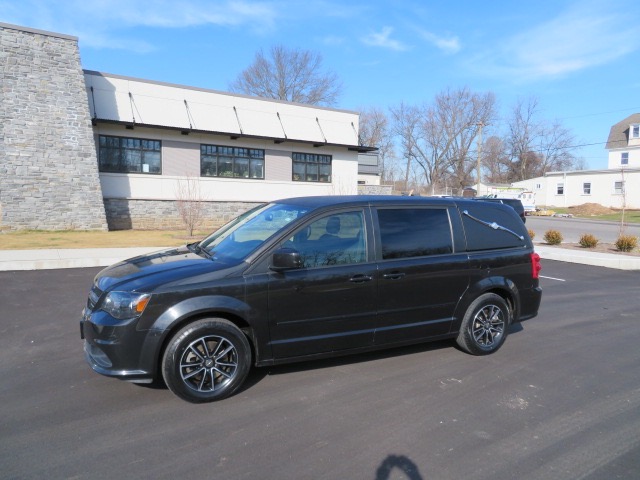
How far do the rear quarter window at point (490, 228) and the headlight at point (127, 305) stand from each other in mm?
3440

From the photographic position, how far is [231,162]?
2488cm

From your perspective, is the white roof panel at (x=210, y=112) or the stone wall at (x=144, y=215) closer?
the white roof panel at (x=210, y=112)

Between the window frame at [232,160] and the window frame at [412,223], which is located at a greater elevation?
the window frame at [232,160]

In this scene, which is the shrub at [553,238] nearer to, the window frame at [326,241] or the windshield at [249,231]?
the window frame at [326,241]

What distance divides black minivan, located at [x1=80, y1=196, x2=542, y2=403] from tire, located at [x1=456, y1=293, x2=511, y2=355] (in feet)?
0.05

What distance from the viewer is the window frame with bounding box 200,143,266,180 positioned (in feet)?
78.8

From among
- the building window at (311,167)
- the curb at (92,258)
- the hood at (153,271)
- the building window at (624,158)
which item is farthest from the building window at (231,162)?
the building window at (624,158)

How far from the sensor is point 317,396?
400 centimetres

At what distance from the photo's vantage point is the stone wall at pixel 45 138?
57.0 ft

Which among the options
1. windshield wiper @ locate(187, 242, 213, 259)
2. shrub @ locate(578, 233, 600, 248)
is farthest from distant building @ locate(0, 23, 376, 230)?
windshield wiper @ locate(187, 242, 213, 259)

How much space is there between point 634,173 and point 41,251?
4859 cm

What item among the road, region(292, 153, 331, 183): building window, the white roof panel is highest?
the white roof panel

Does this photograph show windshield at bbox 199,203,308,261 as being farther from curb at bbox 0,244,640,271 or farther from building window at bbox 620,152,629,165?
building window at bbox 620,152,629,165

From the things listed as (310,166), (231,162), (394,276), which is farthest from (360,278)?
(310,166)
